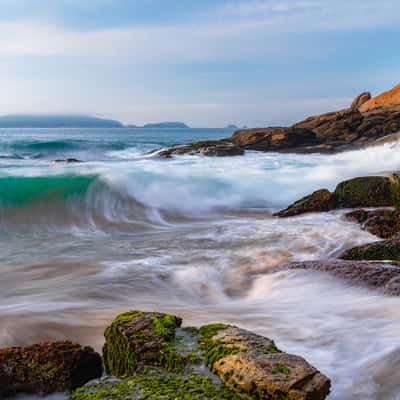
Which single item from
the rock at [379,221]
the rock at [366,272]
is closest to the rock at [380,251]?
the rock at [366,272]

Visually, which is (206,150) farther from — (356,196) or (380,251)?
(380,251)

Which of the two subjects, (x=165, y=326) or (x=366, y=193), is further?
(x=366, y=193)

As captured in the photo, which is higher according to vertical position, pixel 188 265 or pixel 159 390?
pixel 159 390

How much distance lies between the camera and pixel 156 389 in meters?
2.07

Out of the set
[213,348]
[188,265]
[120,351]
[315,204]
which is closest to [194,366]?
[213,348]

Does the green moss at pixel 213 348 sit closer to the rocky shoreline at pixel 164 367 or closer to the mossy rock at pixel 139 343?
the rocky shoreline at pixel 164 367

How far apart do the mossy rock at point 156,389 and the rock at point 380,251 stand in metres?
3.97

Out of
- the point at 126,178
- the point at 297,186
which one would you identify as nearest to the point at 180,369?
the point at 126,178

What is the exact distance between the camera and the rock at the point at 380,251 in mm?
5375

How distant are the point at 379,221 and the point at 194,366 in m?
5.85

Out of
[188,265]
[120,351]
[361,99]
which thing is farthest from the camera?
[361,99]

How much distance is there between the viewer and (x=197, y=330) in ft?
8.67

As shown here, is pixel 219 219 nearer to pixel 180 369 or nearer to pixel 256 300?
pixel 256 300

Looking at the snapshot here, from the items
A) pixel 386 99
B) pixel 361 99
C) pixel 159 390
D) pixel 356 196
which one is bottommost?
pixel 159 390
